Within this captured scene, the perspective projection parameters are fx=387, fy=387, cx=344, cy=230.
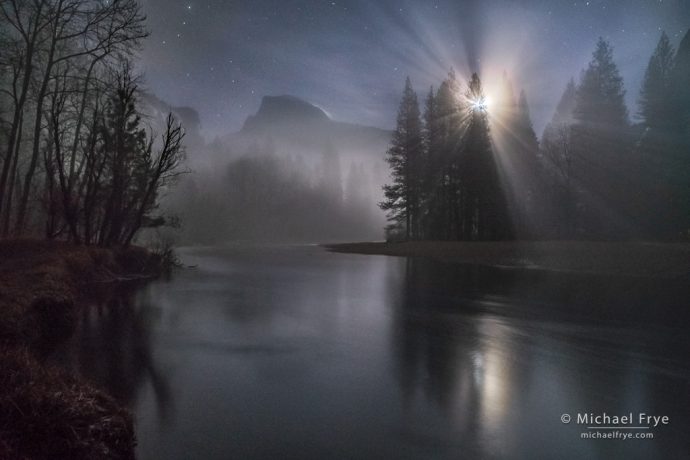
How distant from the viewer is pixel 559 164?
41.3 m

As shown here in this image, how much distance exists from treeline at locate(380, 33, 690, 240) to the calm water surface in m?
25.4

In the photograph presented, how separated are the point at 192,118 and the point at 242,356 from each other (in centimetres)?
20413

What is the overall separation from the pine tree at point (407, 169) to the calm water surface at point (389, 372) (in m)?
31.9

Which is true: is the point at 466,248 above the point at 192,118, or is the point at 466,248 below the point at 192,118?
below

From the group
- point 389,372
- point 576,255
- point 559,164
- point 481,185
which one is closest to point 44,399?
point 389,372

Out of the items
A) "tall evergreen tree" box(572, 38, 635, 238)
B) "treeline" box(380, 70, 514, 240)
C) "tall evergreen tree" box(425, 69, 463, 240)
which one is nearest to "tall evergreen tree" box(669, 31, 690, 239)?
"tall evergreen tree" box(572, 38, 635, 238)

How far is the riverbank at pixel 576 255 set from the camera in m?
20.5

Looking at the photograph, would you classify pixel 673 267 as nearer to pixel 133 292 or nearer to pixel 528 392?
pixel 528 392

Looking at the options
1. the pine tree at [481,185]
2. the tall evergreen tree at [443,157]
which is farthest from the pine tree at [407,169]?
the pine tree at [481,185]

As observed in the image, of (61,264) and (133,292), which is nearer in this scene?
(61,264)

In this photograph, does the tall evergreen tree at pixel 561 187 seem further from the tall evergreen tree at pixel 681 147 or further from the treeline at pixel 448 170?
the tall evergreen tree at pixel 681 147

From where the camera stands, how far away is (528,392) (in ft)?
20.3

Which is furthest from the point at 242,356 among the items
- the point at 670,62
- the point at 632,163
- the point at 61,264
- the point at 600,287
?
the point at 670,62

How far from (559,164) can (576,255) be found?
2042 cm
